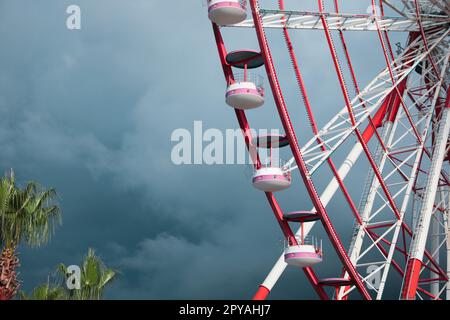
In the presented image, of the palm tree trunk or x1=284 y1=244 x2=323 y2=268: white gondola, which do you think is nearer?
the palm tree trunk

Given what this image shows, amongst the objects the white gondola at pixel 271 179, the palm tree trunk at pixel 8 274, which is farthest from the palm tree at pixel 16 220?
the white gondola at pixel 271 179

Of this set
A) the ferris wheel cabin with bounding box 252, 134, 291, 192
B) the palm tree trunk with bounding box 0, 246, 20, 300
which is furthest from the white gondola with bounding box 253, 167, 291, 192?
the palm tree trunk with bounding box 0, 246, 20, 300

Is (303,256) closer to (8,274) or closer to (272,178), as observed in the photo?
(272,178)

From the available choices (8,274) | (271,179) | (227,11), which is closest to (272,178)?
(271,179)

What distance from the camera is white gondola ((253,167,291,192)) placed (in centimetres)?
3244

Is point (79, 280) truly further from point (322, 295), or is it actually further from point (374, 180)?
point (374, 180)

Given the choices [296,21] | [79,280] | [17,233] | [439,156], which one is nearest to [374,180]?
[439,156]

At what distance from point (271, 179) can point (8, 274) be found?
11.9 meters

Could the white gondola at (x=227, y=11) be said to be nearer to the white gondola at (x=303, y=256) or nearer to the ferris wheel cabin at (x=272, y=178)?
the ferris wheel cabin at (x=272, y=178)

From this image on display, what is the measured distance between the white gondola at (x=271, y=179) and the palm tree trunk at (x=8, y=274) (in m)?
11.4

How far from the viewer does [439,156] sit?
37.9 meters

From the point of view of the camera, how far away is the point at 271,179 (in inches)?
1276

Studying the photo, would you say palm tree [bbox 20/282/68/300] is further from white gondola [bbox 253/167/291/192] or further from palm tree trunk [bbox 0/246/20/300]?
white gondola [bbox 253/167/291/192]

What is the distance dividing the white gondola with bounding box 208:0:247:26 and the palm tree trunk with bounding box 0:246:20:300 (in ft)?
41.4
